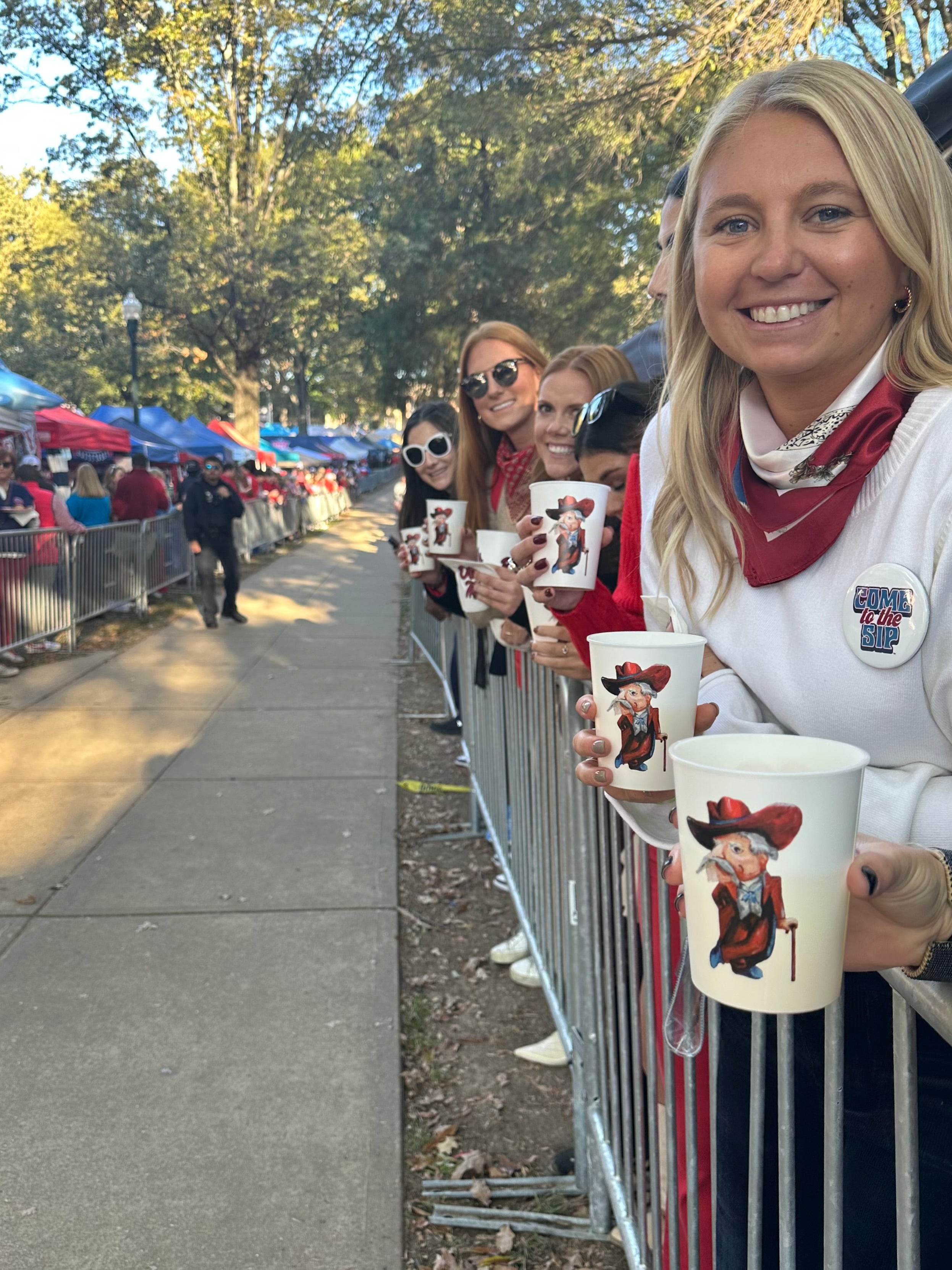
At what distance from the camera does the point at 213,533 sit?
12.8 meters

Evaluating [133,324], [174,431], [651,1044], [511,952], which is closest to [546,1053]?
[511,952]

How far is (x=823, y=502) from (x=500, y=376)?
108 inches

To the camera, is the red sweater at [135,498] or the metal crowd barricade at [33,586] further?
the red sweater at [135,498]

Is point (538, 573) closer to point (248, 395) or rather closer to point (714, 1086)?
point (714, 1086)

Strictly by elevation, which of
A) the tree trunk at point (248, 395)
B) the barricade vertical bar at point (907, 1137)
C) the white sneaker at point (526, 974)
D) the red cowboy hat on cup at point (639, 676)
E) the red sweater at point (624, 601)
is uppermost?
the tree trunk at point (248, 395)

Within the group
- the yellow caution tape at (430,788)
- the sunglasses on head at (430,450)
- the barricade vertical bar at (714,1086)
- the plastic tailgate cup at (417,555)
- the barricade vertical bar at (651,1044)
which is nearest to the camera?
the barricade vertical bar at (714,1086)

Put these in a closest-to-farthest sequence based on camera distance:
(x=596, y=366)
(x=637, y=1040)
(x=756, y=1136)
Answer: (x=756, y=1136)
(x=637, y=1040)
(x=596, y=366)

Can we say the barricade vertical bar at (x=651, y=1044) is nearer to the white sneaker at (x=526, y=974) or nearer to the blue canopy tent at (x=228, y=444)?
the white sneaker at (x=526, y=974)

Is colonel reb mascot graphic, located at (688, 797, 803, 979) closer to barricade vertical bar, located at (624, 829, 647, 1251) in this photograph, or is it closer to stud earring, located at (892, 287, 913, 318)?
stud earring, located at (892, 287, 913, 318)

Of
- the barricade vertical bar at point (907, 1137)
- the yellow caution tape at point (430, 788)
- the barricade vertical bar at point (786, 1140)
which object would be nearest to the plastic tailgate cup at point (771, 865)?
the barricade vertical bar at point (907, 1137)

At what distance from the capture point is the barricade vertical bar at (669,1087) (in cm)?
191

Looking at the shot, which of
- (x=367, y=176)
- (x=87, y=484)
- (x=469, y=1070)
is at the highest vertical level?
(x=367, y=176)

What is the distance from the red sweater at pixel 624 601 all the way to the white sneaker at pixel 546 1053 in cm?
201

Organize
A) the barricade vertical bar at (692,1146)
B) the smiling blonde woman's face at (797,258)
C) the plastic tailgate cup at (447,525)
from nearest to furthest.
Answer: the smiling blonde woman's face at (797,258), the barricade vertical bar at (692,1146), the plastic tailgate cup at (447,525)
